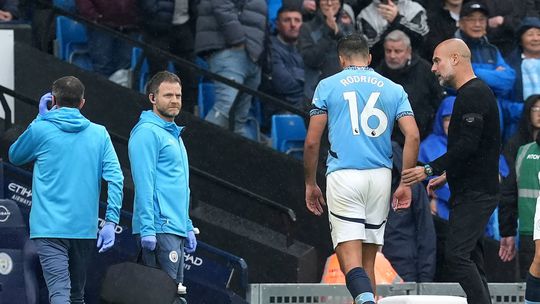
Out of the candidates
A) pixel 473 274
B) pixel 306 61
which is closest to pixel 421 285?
pixel 473 274

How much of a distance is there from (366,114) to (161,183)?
1572mm

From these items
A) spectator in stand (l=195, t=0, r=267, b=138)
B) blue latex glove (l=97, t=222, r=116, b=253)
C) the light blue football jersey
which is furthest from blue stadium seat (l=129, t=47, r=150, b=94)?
the light blue football jersey

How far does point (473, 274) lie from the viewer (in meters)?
11.0

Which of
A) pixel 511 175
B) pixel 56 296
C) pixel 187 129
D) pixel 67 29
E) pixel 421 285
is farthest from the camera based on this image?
pixel 67 29

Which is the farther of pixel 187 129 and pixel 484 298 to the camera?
pixel 187 129

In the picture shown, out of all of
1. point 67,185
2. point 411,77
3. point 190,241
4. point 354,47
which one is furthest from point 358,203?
point 411,77

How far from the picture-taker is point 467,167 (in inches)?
439

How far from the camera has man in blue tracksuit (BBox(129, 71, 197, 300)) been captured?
1106 centimetres

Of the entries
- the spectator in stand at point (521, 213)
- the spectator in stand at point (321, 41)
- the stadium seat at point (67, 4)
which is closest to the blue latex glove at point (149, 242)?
the spectator in stand at point (521, 213)

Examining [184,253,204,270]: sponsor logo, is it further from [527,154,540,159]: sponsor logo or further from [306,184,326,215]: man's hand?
[527,154,540,159]: sponsor logo

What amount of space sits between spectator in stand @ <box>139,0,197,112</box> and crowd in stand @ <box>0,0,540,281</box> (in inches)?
0.4

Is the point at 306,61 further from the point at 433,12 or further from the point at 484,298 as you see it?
the point at 484,298

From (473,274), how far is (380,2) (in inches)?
213

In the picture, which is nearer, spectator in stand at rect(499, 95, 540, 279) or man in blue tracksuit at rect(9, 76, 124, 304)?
man in blue tracksuit at rect(9, 76, 124, 304)
